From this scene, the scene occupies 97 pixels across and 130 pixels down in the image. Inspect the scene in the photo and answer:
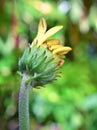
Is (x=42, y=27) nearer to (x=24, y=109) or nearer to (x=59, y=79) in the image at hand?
(x=24, y=109)

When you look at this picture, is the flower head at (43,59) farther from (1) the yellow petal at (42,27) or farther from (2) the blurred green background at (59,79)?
(2) the blurred green background at (59,79)

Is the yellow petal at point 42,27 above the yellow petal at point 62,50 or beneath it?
above

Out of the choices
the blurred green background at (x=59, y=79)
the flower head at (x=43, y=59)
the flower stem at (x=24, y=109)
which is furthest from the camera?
the blurred green background at (x=59, y=79)

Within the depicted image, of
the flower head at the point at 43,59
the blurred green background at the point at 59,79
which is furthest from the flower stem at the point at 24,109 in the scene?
the blurred green background at the point at 59,79

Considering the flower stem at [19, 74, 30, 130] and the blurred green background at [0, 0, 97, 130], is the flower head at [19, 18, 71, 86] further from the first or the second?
the blurred green background at [0, 0, 97, 130]

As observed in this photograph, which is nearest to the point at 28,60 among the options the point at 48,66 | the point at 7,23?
the point at 48,66

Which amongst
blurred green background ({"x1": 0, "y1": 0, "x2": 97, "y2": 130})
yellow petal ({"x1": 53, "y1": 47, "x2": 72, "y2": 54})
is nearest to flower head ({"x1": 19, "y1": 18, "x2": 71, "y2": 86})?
yellow petal ({"x1": 53, "y1": 47, "x2": 72, "y2": 54})

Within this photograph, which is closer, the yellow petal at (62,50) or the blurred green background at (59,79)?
the yellow petal at (62,50)
